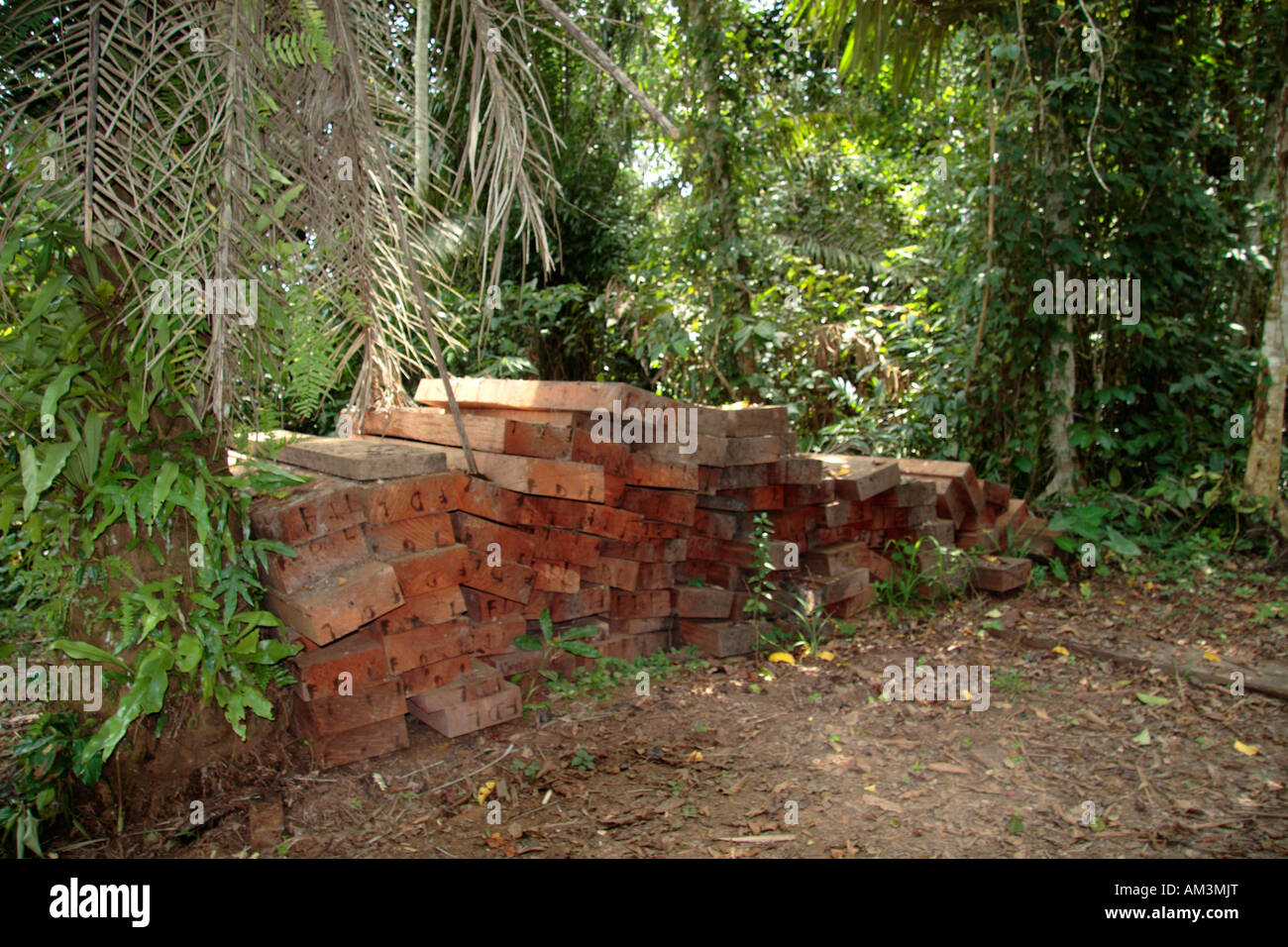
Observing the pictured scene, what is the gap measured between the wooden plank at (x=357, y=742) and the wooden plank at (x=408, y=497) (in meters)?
0.79

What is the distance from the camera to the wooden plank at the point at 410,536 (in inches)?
136

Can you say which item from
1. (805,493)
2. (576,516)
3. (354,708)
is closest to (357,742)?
(354,708)

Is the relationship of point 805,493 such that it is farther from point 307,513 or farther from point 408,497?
point 307,513

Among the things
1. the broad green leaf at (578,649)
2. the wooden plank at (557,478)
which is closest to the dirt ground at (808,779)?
the broad green leaf at (578,649)

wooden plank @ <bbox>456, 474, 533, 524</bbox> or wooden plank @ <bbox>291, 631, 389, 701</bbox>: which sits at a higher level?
wooden plank @ <bbox>456, 474, 533, 524</bbox>

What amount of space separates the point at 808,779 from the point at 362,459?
2.13 m

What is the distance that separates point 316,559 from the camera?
3.25m

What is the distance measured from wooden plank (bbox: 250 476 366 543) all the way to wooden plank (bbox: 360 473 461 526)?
0.17 ft

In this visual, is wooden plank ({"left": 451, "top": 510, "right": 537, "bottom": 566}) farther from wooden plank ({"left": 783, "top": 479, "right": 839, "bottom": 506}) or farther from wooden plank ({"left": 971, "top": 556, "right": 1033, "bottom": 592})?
wooden plank ({"left": 971, "top": 556, "right": 1033, "bottom": 592})

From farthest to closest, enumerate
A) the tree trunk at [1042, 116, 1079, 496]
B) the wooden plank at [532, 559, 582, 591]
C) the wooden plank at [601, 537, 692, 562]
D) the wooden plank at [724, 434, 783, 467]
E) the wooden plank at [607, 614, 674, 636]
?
the tree trunk at [1042, 116, 1079, 496] < the wooden plank at [724, 434, 783, 467] < the wooden plank at [607, 614, 674, 636] < the wooden plank at [601, 537, 692, 562] < the wooden plank at [532, 559, 582, 591]

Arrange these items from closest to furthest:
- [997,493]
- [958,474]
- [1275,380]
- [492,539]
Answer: [492,539], [958,474], [1275,380], [997,493]

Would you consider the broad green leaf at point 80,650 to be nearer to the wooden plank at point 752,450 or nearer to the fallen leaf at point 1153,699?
the wooden plank at point 752,450

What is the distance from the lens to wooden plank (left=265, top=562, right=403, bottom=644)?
3.07 m

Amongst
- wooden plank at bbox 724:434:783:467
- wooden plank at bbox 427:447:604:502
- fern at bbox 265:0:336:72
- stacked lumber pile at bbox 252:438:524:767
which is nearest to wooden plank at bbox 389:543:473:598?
stacked lumber pile at bbox 252:438:524:767
